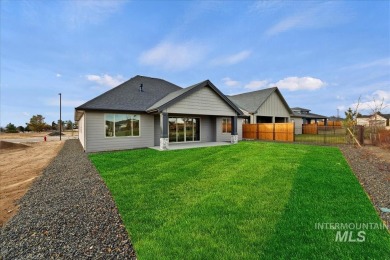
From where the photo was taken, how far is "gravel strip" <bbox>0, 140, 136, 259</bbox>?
3049 millimetres

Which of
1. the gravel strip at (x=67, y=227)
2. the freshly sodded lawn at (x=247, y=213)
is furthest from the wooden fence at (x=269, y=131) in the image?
the gravel strip at (x=67, y=227)

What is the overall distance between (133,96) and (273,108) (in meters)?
20.0

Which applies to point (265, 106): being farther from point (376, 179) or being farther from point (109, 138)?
point (376, 179)

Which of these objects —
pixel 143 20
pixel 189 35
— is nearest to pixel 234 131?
pixel 189 35

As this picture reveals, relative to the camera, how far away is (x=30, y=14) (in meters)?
10.2

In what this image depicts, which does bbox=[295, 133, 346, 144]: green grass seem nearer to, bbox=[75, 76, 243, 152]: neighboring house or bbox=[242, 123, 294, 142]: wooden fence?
bbox=[242, 123, 294, 142]: wooden fence

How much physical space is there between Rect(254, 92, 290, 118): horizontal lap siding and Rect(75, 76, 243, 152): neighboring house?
9.46 metres

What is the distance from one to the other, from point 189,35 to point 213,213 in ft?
50.0

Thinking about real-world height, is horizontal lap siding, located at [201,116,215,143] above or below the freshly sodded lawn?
above

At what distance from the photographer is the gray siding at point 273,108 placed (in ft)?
86.2

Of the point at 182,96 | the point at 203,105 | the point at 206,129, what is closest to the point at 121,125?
the point at 182,96

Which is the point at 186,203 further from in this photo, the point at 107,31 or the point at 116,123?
the point at 107,31

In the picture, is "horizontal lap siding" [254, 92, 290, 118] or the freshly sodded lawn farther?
"horizontal lap siding" [254, 92, 290, 118]

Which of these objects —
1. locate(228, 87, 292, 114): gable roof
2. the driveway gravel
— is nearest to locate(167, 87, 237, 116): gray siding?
the driveway gravel
